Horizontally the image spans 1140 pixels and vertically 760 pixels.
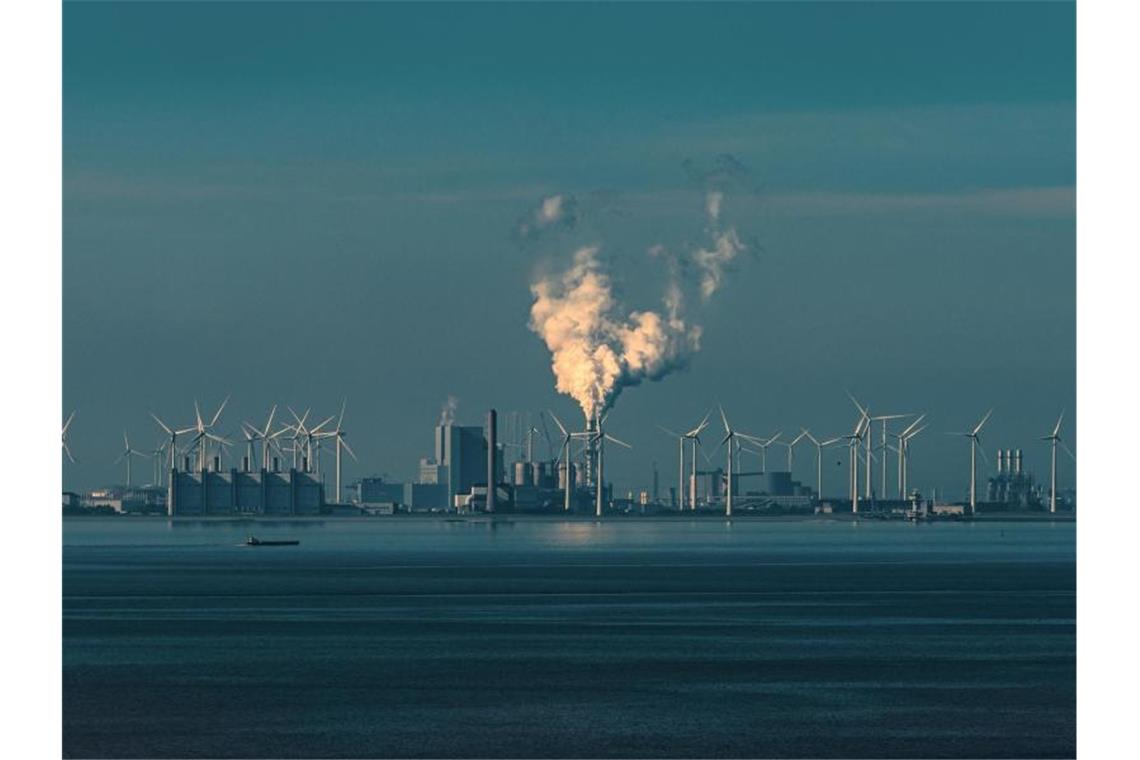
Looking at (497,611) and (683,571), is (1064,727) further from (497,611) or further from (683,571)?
(683,571)

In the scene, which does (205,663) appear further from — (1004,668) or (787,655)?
(1004,668)

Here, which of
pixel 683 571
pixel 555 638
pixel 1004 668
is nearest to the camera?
pixel 1004 668

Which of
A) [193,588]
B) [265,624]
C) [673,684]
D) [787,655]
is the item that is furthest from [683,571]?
[673,684]

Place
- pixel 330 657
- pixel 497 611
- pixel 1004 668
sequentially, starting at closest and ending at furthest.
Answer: pixel 1004 668 < pixel 330 657 < pixel 497 611

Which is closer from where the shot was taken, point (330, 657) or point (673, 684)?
point (673, 684)
